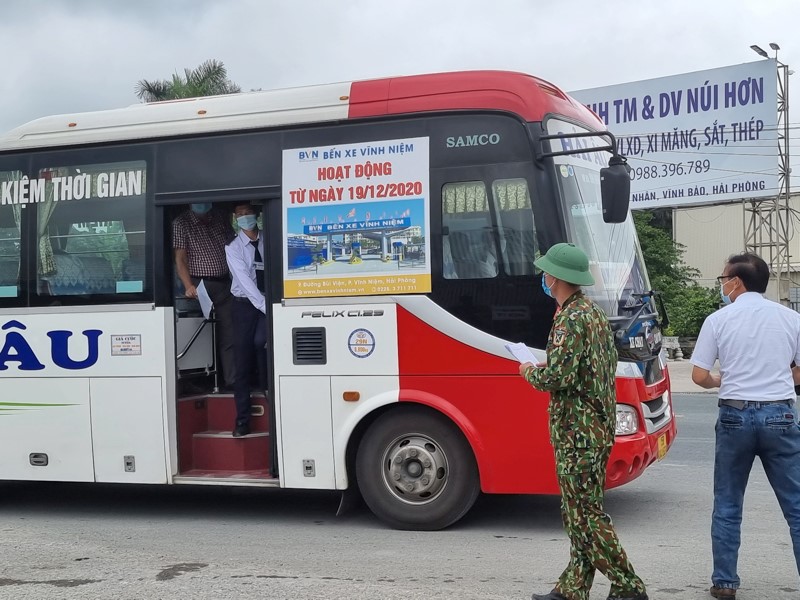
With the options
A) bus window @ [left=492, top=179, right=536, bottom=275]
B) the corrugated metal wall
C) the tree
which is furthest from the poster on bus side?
the corrugated metal wall

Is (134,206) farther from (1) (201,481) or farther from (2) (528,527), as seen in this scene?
(2) (528,527)

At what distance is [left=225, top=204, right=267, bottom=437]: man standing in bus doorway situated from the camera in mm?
7852

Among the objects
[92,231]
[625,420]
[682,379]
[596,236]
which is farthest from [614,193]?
[682,379]

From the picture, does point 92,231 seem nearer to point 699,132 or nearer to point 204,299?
point 204,299

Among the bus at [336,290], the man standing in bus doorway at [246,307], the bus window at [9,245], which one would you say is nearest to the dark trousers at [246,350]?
the man standing in bus doorway at [246,307]

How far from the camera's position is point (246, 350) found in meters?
7.88

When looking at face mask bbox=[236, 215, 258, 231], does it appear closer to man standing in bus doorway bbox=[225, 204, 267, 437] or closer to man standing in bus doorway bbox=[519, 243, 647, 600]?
man standing in bus doorway bbox=[225, 204, 267, 437]

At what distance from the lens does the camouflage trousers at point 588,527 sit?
15.4ft

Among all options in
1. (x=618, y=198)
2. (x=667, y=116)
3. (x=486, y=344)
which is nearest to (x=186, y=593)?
(x=486, y=344)

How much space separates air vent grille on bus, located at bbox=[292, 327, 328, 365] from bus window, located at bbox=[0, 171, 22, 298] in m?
2.59

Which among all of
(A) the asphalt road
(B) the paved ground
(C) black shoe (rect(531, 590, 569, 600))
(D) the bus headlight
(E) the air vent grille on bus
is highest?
(E) the air vent grille on bus

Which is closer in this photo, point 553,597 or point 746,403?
point 553,597

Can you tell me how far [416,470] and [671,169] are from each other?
84.1 feet

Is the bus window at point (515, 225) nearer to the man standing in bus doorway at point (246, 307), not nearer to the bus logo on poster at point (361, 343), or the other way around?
the bus logo on poster at point (361, 343)
